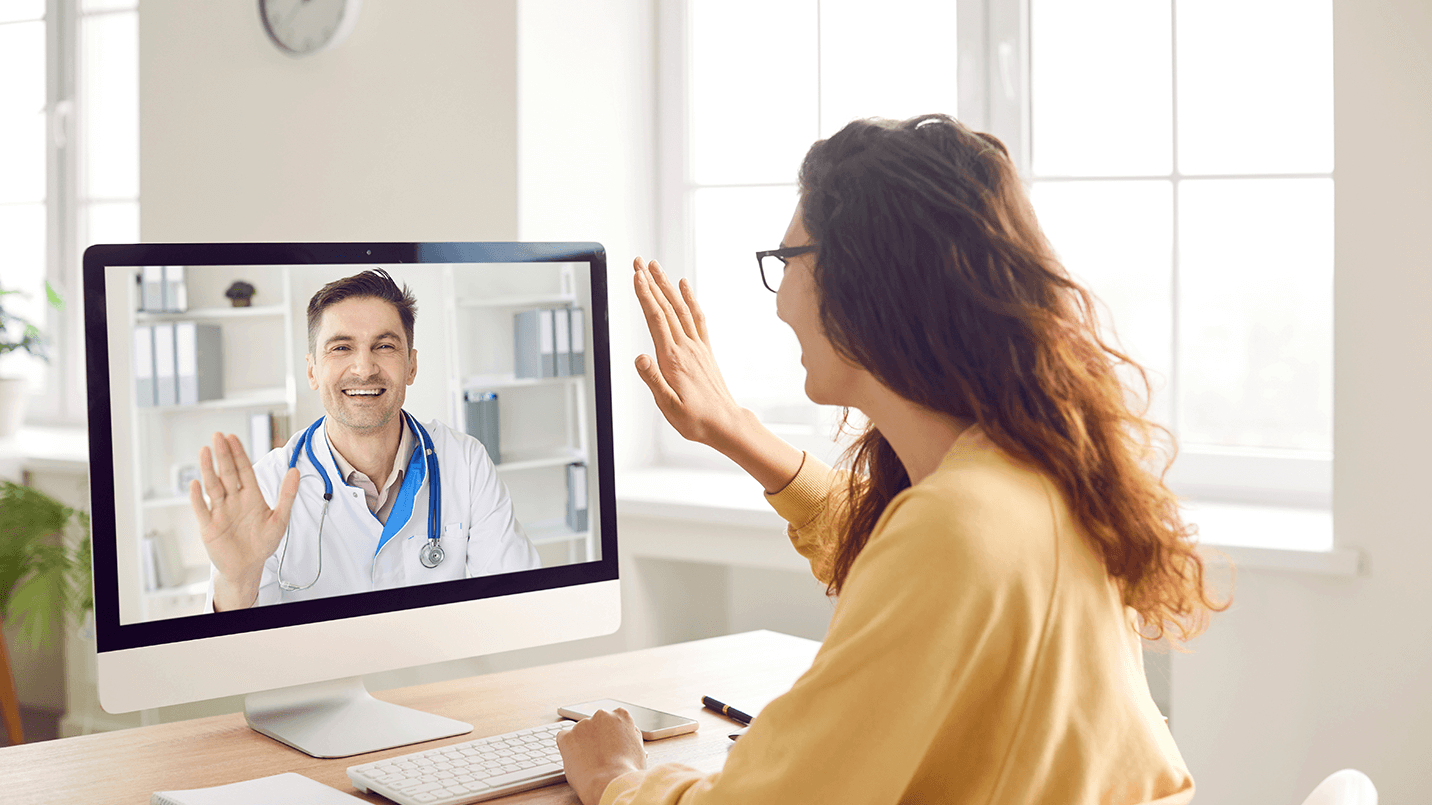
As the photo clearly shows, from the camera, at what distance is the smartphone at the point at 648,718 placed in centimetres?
136

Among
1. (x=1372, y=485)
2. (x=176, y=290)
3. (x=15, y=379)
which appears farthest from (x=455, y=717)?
(x=15, y=379)

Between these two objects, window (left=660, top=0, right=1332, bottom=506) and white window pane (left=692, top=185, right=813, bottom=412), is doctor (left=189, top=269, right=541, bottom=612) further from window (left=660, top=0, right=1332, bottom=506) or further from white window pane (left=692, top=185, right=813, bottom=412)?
white window pane (left=692, top=185, right=813, bottom=412)

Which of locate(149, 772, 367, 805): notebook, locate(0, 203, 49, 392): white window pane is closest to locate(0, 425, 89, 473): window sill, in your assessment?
locate(0, 203, 49, 392): white window pane

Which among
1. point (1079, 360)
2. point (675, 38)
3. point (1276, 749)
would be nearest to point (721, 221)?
point (675, 38)

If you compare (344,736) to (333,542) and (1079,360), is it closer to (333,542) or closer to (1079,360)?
(333,542)

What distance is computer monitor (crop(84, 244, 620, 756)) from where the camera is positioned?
1211 millimetres

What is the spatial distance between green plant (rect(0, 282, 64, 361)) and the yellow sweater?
3.29m

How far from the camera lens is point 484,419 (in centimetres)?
138

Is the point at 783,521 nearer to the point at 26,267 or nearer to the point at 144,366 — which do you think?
the point at 144,366

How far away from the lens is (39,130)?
3973mm

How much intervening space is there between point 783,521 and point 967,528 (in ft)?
5.04

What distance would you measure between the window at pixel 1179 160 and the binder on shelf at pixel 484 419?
1.32 metres

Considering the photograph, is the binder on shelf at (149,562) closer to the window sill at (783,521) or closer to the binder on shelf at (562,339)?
the binder on shelf at (562,339)

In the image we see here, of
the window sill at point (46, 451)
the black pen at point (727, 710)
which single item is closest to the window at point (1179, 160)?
the black pen at point (727, 710)
